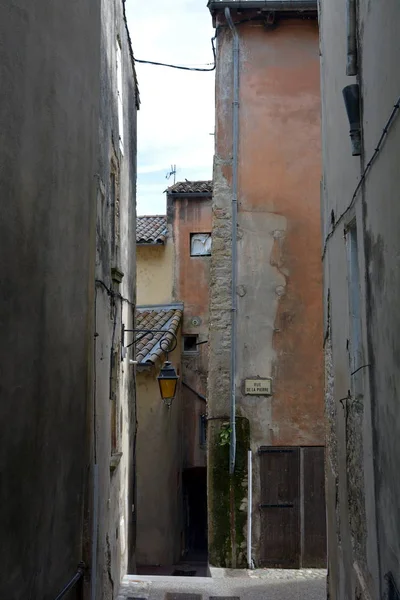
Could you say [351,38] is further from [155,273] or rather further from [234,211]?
[155,273]

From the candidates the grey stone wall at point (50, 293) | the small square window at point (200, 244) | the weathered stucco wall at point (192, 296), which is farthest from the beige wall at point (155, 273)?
the grey stone wall at point (50, 293)

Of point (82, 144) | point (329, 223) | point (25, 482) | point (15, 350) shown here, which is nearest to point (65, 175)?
point (82, 144)

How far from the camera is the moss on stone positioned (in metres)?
10.7

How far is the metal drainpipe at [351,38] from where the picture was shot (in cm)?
509

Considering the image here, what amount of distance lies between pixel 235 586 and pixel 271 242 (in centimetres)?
525

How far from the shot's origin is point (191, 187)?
66.0ft

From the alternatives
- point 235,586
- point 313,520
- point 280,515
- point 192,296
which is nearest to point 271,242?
point 280,515

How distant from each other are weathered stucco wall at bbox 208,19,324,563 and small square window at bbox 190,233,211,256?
8.13m

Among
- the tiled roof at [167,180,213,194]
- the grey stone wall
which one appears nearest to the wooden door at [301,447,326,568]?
the grey stone wall

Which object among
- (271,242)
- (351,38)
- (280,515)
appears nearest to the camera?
(351,38)

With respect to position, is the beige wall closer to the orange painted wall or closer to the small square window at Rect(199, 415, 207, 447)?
the small square window at Rect(199, 415, 207, 447)

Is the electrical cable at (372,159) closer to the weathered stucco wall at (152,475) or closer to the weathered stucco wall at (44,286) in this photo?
the weathered stucco wall at (44,286)

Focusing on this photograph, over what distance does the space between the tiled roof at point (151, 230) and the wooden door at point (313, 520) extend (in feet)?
32.9

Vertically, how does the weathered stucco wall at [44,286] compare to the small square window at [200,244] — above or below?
below
